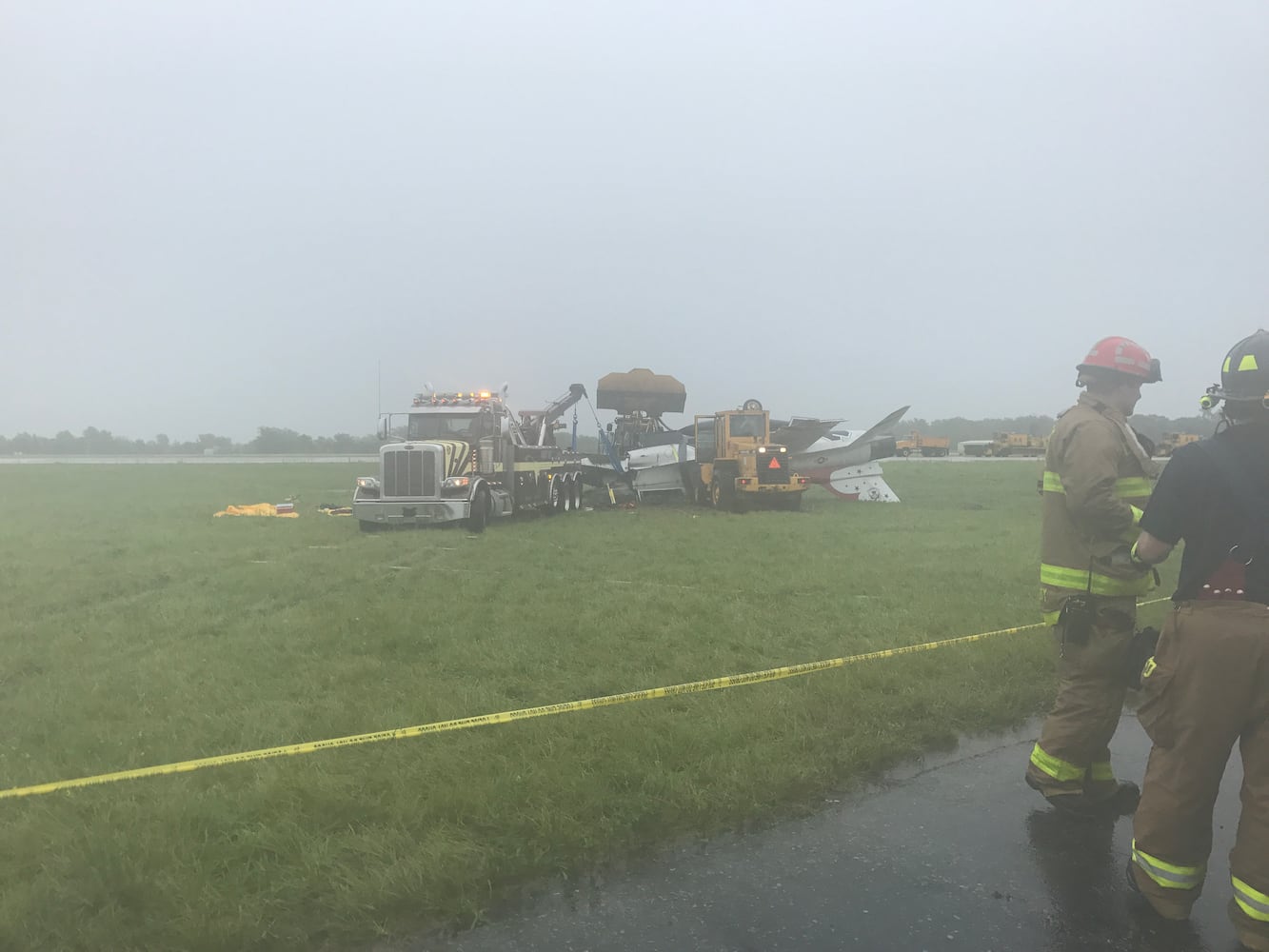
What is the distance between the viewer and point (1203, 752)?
9.64ft

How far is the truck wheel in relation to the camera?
15.7 m

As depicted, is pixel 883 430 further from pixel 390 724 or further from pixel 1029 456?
pixel 1029 456

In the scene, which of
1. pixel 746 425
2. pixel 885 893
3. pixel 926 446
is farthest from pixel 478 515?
pixel 926 446

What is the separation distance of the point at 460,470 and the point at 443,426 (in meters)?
1.23

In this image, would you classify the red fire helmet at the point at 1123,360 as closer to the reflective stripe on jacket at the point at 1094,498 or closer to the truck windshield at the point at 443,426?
the reflective stripe on jacket at the point at 1094,498

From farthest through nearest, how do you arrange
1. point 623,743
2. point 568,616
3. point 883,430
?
1. point 883,430
2. point 568,616
3. point 623,743

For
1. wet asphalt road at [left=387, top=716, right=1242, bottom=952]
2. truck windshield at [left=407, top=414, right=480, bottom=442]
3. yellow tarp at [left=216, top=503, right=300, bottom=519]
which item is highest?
truck windshield at [left=407, top=414, right=480, bottom=442]

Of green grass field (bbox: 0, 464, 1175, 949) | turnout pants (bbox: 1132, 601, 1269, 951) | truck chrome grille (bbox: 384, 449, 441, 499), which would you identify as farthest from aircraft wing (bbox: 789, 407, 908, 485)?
turnout pants (bbox: 1132, 601, 1269, 951)

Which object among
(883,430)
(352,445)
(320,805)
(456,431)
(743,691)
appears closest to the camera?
(320,805)

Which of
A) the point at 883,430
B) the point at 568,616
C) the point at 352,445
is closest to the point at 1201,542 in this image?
the point at 568,616

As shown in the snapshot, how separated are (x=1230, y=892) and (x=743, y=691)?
269 centimetres

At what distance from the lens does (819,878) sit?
327 cm

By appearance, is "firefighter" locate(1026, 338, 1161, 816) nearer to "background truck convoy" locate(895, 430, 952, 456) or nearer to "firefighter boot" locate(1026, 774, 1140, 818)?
"firefighter boot" locate(1026, 774, 1140, 818)

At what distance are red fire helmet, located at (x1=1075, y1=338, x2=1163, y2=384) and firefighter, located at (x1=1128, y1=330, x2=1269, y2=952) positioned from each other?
778 mm
